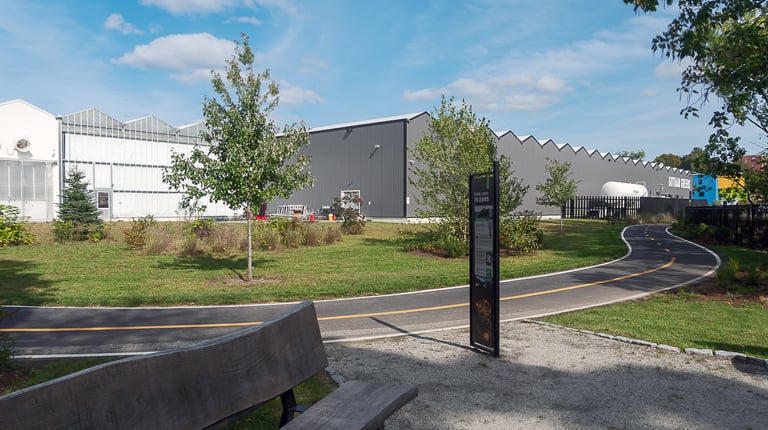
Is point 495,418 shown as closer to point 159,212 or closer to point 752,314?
point 752,314

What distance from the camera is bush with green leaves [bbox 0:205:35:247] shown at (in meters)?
21.6

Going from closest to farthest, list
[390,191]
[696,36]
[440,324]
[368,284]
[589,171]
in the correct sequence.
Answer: [440,324] → [696,36] → [368,284] → [390,191] → [589,171]

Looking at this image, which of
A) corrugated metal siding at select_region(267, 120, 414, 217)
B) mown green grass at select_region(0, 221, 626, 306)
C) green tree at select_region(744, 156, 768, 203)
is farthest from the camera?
corrugated metal siding at select_region(267, 120, 414, 217)

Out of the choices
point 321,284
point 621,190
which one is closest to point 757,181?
point 321,284

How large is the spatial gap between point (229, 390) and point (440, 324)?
5792 mm

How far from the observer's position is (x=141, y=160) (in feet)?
145

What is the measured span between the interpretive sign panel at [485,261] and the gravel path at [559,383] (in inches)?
11.8

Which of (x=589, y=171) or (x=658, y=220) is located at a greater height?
(x=589, y=171)

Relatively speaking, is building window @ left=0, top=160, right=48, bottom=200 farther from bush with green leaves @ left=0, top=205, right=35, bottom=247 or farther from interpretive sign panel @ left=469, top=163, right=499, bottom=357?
interpretive sign panel @ left=469, top=163, right=499, bottom=357

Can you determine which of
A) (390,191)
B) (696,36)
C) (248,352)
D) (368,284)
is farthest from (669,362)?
(390,191)

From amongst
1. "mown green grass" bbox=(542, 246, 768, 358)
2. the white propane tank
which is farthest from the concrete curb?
the white propane tank

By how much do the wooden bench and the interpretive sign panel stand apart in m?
2.56

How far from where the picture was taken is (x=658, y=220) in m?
50.9

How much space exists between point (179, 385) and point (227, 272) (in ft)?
42.4
